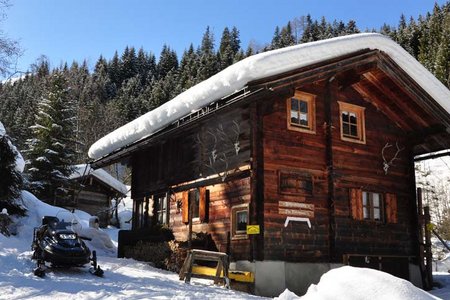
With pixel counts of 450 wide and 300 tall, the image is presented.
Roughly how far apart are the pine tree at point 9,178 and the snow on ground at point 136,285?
4264 mm

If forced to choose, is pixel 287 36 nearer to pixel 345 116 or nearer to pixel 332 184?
pixel 345 116

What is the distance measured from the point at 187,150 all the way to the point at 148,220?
389cm

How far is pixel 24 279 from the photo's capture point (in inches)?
381

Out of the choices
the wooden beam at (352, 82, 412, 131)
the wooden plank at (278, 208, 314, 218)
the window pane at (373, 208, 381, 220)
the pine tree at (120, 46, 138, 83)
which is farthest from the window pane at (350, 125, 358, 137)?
the pine tree at (120, 46, 138, 83)

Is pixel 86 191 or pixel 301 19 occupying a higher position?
pixel 301 19

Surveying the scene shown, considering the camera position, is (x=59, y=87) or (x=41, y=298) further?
(x=59, y=87)

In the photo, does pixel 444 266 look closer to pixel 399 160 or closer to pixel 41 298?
pixel 399 160

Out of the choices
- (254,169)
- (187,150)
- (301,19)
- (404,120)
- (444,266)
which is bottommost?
(444,266)

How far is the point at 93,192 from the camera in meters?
33.0

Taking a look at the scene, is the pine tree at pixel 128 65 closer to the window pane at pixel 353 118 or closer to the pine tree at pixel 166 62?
the pine tree at pixel 166 62

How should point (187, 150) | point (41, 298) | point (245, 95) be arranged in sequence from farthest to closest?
point (187, 150), point (245, 95), point (41, 298)

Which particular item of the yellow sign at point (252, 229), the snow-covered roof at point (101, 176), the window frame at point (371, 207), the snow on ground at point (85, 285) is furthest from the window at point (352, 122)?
the snow-covered roof at point (101, 176)

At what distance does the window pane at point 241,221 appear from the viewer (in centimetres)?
1288

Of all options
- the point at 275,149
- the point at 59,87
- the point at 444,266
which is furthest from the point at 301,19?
the point at 275,149
